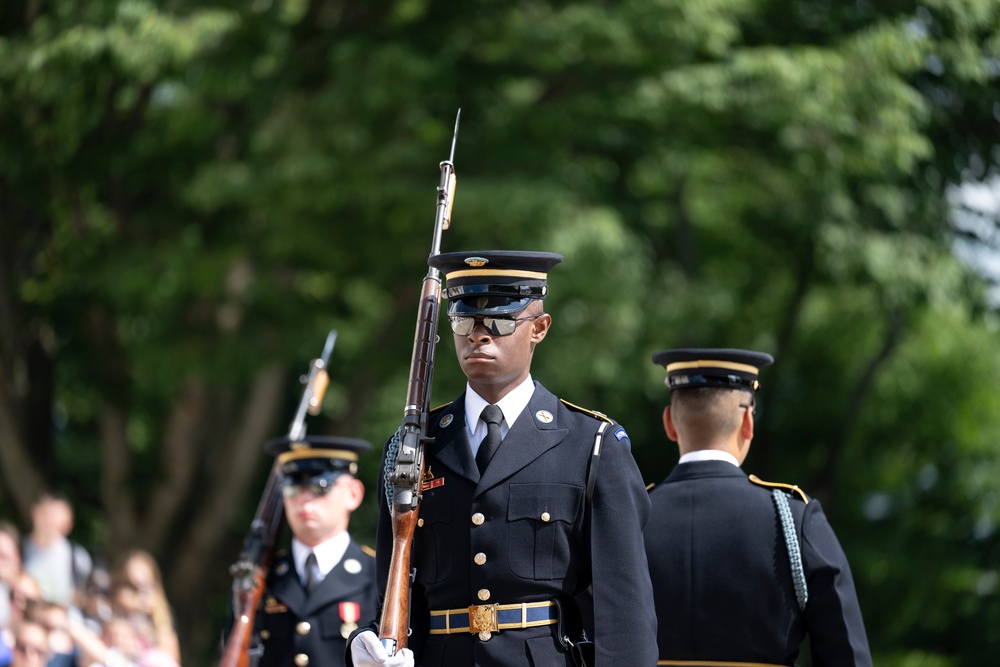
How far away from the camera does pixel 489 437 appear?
3.94 metres

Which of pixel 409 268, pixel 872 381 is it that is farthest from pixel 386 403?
pixel 872 381

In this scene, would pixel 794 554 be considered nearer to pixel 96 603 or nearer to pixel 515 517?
pixel 515 517

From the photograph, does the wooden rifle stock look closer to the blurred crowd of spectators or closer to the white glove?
the white glove

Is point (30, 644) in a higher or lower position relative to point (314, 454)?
lower

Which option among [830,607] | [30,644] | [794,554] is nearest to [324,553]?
[794,554]

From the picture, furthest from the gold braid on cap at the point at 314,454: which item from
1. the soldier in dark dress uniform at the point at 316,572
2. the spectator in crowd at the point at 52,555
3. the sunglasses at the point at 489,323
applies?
the spectator in crowd at the point at 52,555

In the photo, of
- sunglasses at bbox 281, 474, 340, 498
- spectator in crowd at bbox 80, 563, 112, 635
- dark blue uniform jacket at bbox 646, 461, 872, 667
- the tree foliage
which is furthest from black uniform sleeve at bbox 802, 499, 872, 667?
the tree foliage

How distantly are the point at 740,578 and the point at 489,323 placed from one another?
4.04 ft

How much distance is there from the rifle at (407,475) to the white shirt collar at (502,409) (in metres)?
0.12

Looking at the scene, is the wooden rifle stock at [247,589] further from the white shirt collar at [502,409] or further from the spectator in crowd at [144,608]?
the spectator in crowd at [144,608]

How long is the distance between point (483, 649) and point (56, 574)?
800 cm

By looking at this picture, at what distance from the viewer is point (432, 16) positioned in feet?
38.8

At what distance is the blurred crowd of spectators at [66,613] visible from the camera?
8781 mm

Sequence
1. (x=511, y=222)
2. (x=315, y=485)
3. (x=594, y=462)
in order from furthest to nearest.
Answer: (x=511, y=222), (x=315, y=485), (x=594, y=462)
